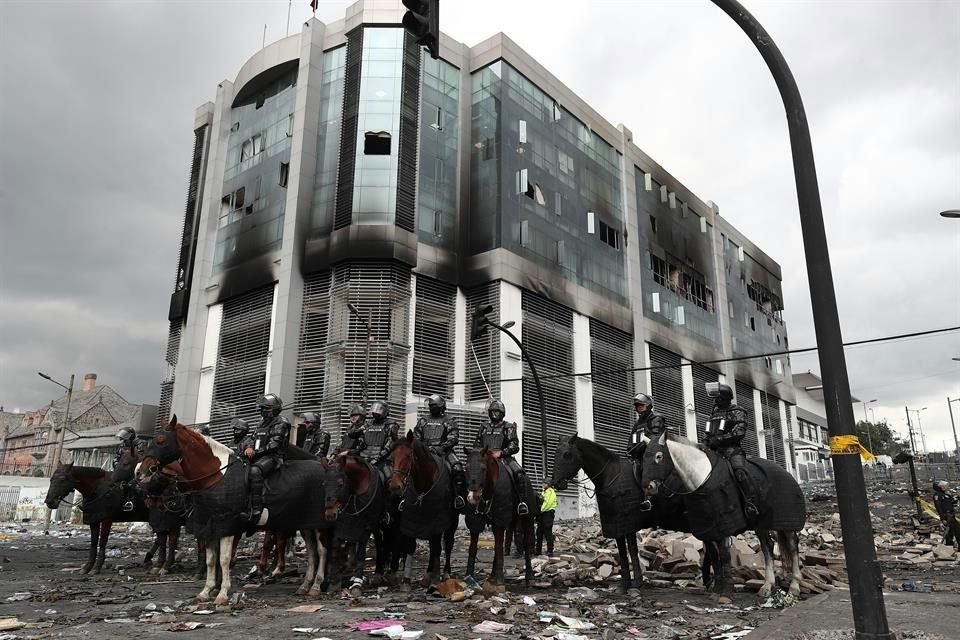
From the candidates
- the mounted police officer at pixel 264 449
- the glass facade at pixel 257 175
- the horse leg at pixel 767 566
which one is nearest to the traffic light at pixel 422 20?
the mounted police officer at pixel 264 449

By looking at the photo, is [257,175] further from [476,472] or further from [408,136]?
[476,472]

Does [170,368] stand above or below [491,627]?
Result: above

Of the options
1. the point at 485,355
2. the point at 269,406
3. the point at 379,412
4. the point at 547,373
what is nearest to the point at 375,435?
the point at 379,412

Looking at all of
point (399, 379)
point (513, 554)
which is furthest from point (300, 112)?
point (513, 554)

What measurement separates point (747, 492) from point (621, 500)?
2.10m

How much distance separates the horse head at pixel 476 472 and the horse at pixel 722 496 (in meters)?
2.62

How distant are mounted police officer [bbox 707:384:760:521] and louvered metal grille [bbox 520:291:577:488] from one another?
21.3m

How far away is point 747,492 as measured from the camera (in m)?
11.1

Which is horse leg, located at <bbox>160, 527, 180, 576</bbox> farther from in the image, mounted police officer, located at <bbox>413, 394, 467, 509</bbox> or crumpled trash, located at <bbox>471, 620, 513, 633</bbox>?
crumpled trash, located at <bbox>471, 620, 513, 633</bbox>

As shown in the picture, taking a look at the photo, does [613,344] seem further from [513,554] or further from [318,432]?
[318,432]

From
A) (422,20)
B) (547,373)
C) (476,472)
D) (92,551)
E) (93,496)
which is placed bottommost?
(92,551)

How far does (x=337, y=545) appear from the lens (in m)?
11.2

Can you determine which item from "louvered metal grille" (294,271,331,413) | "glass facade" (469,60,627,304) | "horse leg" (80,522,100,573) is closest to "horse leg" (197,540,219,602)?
"horse leg" (80,522,100,573)

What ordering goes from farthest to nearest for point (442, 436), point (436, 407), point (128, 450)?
point (128, 450)
point (436, 407)
point (442, 436)
